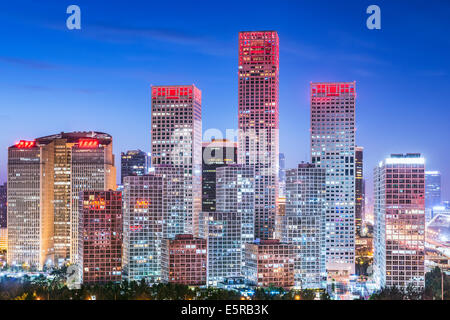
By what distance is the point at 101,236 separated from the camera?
30812 mm

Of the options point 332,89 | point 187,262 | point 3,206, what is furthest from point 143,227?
point 3,206

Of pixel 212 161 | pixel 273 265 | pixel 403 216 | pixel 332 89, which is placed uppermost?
pixel 332 89

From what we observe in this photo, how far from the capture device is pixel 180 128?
138ft

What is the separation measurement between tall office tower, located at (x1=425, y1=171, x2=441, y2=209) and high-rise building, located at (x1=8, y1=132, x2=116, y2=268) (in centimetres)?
2406

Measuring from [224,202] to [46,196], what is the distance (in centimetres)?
1602

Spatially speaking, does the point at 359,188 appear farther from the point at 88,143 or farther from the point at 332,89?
the point at 88,143

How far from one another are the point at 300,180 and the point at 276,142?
724 centimetres

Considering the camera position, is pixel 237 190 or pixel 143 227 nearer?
pixel 143 227

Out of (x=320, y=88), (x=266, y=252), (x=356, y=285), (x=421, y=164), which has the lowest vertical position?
(x=356, y=285)

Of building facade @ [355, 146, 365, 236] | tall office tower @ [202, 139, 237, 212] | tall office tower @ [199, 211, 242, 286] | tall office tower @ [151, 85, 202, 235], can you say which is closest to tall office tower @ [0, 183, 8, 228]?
tall office tower @ [151, 85, 202, 235]

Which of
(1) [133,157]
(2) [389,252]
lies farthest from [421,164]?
(1) [133,157]

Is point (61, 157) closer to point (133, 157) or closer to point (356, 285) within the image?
point (133, 157)

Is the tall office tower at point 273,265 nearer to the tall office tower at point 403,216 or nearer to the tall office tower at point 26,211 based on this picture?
the tall office tower at point 403,216

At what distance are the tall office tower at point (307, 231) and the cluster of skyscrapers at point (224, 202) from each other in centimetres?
7
